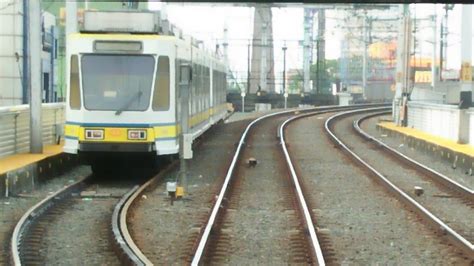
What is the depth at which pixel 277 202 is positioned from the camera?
14133mm

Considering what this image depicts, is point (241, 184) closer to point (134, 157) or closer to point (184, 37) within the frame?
point (134, 157)

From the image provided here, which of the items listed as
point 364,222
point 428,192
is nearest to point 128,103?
point 364,222

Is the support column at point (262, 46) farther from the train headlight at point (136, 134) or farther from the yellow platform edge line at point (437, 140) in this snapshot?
the train headlight at point (136, 134)

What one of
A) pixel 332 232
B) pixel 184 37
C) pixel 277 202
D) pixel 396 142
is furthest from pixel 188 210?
pixel 396 142

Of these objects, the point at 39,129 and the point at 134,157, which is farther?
the point at 39,129

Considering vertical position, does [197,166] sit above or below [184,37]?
below

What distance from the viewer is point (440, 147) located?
22.8m

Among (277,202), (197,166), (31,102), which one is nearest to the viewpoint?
(277,202)

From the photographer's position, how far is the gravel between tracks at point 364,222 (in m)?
9.48

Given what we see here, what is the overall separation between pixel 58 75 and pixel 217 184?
100ft

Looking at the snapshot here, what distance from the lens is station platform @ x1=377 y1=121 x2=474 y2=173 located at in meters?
20.0

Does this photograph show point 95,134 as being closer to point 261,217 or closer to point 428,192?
point 261,217

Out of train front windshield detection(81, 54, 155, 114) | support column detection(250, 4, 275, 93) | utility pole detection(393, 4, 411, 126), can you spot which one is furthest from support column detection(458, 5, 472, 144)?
support column detection(250, 4, 275, 93)

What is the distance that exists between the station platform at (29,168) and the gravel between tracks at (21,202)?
6.8 inches
